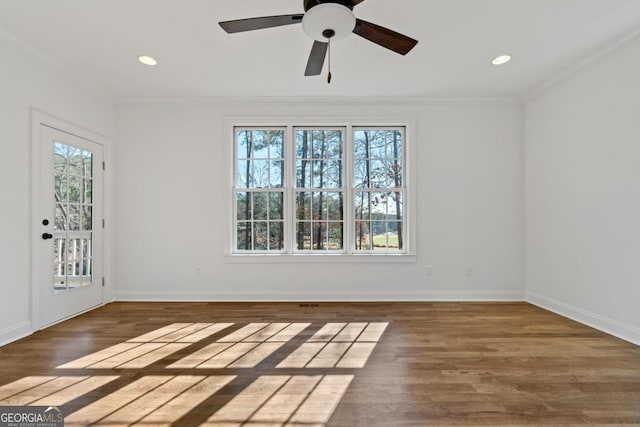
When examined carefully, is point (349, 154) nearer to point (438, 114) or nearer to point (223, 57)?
point (438, 114)

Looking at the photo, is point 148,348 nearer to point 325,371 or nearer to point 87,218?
point 325,371

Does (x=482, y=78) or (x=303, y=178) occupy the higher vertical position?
(x=482, y=78)

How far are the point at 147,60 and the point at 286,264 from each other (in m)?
2.70

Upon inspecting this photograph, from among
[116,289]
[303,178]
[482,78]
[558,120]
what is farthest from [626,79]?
[116,289]

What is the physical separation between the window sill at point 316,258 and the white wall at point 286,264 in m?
0.07

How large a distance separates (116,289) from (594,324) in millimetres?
5434

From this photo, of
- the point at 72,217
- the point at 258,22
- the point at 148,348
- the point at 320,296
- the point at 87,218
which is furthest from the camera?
the point at 320,296

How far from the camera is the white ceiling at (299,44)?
222 cm

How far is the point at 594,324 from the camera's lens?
2.91 metres

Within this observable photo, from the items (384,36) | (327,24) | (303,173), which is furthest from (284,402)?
(303,173)

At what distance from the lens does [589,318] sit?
297 cm

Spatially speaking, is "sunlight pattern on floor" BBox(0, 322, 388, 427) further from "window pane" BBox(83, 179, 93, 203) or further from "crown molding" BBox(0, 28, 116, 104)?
"crown molding" BBox(0, 28, 116, 104)

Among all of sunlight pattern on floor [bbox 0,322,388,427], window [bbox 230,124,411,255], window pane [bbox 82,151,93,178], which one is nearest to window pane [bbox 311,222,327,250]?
window [bbox 230,124,411,255]

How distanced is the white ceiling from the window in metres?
0.59
